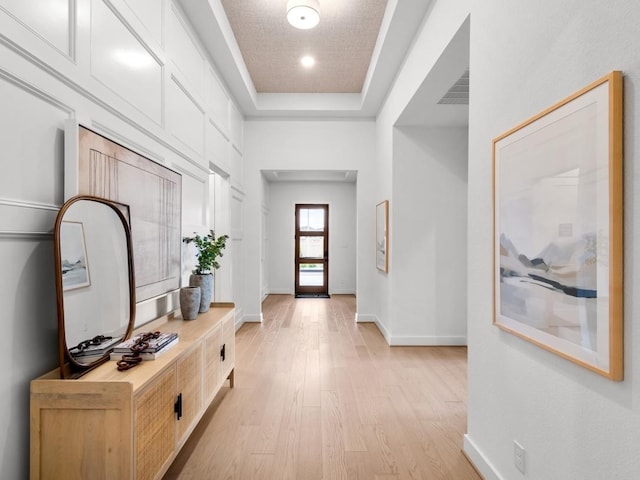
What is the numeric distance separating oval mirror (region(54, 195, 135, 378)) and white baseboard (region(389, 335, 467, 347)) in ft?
9.99

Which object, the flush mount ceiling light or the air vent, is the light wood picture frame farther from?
the flush mount ceiling light

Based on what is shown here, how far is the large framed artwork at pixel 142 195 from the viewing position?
1608 millimetres

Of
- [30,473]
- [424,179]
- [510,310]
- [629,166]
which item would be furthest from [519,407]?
[424,179]

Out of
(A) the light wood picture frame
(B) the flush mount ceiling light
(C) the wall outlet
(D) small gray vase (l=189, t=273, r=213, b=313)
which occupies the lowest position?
(C) the wall outlet

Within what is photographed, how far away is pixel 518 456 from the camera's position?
151 cm

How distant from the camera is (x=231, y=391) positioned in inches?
113

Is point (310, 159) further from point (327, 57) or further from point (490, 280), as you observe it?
point (490, 280)

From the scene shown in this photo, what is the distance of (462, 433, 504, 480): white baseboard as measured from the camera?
5.71ft

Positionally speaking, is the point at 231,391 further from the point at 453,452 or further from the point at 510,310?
the point at 510,310

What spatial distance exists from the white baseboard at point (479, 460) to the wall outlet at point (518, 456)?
210mm

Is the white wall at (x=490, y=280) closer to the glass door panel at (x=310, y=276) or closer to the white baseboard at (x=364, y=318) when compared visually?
the white baseboard at (x=364, y=318)

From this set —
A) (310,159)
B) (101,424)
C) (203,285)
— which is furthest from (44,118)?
(310,159)

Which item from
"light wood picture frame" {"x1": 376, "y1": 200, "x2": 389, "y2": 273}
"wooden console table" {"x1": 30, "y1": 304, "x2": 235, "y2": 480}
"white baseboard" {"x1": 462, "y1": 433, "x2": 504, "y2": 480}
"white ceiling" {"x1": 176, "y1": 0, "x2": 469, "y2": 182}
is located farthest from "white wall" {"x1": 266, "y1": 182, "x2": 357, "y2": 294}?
"wooden console table" {"x1": 30, "y1": 304, "x2": 235, "y2": 480}

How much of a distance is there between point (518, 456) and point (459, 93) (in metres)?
2.93
